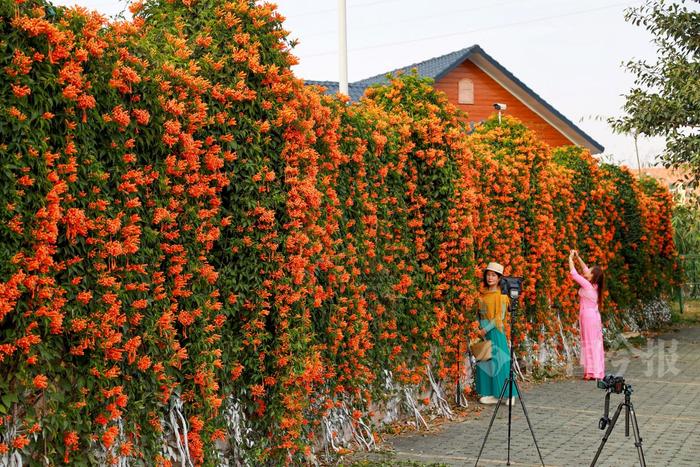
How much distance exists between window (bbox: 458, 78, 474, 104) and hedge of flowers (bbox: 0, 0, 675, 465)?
2292 cm

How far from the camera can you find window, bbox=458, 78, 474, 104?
34562mm

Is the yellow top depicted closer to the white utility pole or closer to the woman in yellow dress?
the woman in yellow dress

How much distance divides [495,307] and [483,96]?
2397 centimetres

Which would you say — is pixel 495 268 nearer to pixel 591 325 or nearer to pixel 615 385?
pixel 591 325

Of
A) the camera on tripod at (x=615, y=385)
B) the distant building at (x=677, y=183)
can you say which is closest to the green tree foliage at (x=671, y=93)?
the distant building at (x=677, y=183)

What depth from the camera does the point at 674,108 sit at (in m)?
18.1

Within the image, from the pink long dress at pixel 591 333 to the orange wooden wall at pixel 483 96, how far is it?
19.8 meters

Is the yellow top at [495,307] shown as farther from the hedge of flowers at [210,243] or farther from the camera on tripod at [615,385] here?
the camera on tripod at [615,385]

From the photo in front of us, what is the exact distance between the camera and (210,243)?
22.3 ft

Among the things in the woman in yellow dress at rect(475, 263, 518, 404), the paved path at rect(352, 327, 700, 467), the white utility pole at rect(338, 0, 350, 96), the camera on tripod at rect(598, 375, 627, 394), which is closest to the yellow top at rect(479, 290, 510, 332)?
the woman in yellow dress at rect(475, 263, 518, 404)

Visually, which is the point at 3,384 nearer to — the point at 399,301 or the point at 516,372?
the point at 399,301

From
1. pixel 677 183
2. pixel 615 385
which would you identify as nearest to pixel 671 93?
pixel 677 183

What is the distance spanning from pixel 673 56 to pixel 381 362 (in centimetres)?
1166

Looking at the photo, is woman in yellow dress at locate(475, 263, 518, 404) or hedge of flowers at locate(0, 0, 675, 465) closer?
hedge of flowers at locate(0, 0, 675, 465)
